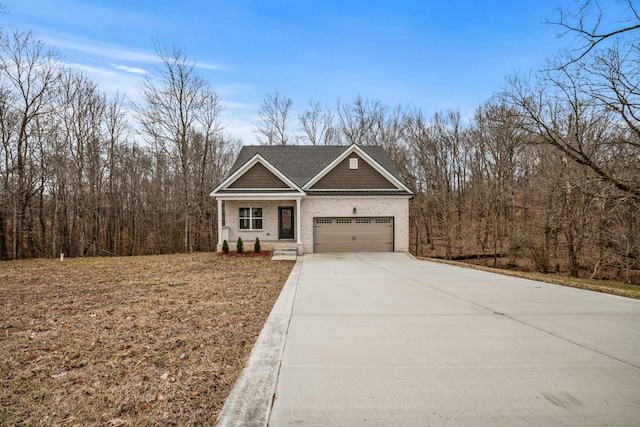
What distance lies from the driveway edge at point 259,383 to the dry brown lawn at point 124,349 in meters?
0.12

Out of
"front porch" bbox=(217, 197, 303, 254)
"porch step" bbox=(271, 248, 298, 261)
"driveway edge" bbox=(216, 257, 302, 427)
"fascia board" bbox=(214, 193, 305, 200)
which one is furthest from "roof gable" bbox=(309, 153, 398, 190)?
"driveway edge" bbox=(216, 257, 302, 427)

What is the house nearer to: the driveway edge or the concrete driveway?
the concrete driveway

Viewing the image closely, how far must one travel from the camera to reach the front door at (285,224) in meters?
19.3

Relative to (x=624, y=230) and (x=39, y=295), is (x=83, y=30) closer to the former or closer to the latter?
(x=39, y=295)

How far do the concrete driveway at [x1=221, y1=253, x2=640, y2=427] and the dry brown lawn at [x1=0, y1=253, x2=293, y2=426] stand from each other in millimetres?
465

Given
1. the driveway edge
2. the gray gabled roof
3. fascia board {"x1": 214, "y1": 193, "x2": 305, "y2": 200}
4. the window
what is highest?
the gray gabled roof

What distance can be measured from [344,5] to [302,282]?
33.4 feet

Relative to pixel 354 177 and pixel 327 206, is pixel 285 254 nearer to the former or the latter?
pixel 327 206

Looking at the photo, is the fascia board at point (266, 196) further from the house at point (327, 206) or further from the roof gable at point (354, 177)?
the roof gable at point (354, 177)

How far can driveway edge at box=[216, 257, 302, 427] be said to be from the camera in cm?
271

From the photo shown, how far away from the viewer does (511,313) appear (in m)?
6.07

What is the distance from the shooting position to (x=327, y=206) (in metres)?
18.5

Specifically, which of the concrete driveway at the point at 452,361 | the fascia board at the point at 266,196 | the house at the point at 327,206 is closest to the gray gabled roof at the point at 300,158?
the house at the point at 327,206

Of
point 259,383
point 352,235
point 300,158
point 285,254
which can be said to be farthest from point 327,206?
point 259,383
